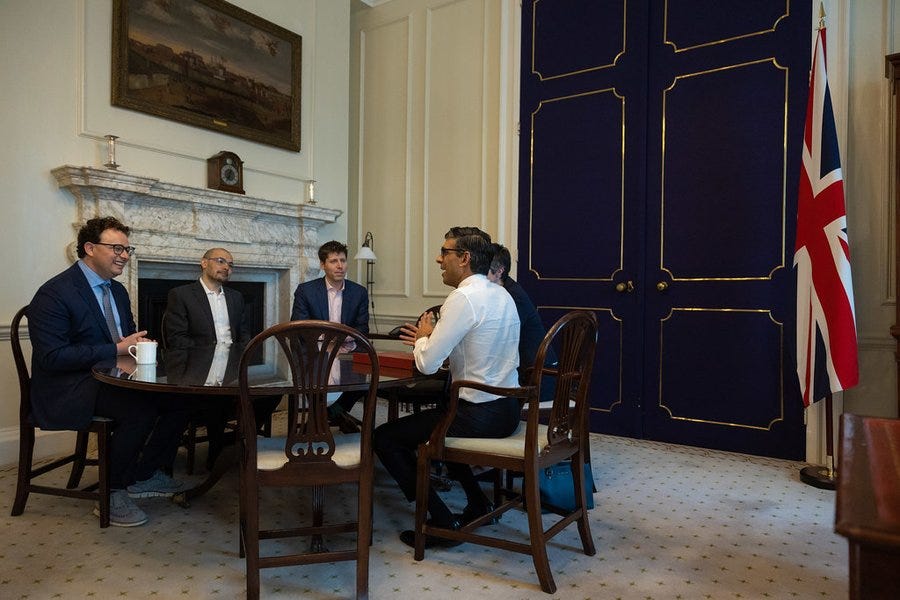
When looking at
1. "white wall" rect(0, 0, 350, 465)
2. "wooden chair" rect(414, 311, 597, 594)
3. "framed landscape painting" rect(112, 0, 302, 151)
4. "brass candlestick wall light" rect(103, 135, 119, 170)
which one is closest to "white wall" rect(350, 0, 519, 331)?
"framed landscape painting" rect(112, 0, 302, 151)

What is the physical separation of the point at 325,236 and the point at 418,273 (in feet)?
2.95

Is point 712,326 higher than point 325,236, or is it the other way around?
point 325,236

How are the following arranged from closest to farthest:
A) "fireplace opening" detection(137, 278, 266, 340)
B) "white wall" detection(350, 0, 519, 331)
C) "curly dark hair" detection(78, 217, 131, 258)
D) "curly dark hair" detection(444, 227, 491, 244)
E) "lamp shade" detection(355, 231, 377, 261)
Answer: "curly dark hair" detection(444, 227, 491, 244), "curly dark hair" detection(78, 217, 131, 258), "fireplace opening" detection(137, 278, 266, 340), "white wall" detection(350, 0, 519, 331), "lamp shade" detection(355, 231, 377, 261)

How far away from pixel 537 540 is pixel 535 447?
12.2 inches

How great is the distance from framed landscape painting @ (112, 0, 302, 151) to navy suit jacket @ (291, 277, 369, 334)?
66.3 inches

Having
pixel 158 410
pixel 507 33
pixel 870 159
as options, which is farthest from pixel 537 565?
pixel 507 33

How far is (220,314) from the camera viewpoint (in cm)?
380

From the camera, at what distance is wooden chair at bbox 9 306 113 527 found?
261cm

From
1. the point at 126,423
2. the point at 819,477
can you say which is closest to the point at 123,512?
the point at 126,423

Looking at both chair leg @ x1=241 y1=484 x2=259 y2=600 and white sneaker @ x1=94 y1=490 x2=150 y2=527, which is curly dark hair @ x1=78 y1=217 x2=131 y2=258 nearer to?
white sneaker @ x1=94 y1=490 x2=150 y2=527

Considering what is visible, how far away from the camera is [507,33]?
512 centimetres

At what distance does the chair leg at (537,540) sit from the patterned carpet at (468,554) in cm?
4

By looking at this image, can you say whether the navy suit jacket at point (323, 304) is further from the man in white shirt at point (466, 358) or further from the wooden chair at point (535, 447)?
the wooden chair at point (535, 447)

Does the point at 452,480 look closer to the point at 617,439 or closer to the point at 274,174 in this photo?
the point at 617,439
